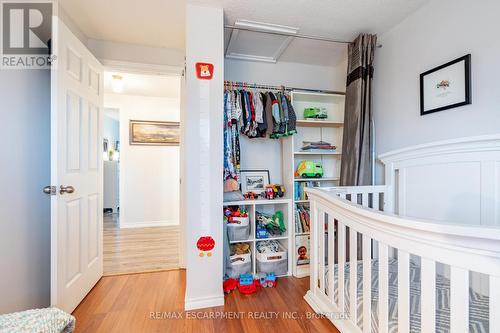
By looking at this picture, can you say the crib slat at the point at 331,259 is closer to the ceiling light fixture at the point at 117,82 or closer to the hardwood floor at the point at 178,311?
the hardwood floor at the point at 178,311

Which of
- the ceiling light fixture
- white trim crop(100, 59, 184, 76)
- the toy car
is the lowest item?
the toy car

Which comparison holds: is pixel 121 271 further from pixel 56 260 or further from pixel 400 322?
pixel 400 322

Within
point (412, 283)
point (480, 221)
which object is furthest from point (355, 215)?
point (480, 221)

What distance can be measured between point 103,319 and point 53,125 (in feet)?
4.43

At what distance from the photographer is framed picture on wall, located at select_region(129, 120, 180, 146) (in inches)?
157

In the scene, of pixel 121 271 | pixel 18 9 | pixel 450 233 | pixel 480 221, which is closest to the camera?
pixel 450 233

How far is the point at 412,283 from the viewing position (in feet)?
4.65

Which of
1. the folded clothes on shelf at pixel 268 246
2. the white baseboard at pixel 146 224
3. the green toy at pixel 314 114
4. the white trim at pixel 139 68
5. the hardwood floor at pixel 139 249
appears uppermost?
the white trim at pixel 139 68

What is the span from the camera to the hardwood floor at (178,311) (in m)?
1.50

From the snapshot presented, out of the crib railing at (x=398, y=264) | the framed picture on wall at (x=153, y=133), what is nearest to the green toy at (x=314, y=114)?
the crib railing at (x=398, y=264)

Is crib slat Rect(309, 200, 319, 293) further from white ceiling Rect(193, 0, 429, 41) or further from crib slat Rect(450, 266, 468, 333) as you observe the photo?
white ceiling Rect(193, 0, 429, 41)
